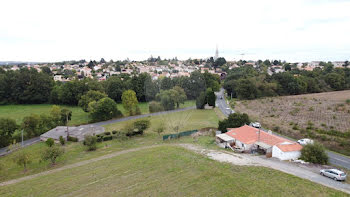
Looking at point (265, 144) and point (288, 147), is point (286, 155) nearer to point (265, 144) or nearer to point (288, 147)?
point (288, 147)

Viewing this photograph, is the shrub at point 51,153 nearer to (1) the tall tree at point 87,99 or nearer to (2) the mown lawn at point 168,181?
(2) the mown lawn at point 168,181

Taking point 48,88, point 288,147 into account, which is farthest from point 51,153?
point 48,88

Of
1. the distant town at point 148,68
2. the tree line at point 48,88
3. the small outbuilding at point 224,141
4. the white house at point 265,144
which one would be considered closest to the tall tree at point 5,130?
the tree line at point 48,88

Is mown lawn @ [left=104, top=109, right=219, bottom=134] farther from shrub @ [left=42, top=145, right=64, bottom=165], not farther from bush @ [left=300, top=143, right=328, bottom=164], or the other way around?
bush @ [left=300, top=143, right=328, bottom=164]

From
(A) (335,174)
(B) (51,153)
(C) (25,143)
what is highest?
(A) (335,174)

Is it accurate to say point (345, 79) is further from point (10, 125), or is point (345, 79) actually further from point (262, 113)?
point (10, 125)
